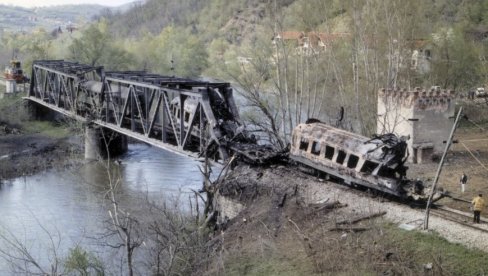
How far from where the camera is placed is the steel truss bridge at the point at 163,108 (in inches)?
1081

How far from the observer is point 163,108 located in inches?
1227

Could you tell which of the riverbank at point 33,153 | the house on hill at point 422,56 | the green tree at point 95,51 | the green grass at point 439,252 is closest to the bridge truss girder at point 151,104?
the riverbank at point 33,153

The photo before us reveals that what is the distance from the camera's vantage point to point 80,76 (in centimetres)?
4369

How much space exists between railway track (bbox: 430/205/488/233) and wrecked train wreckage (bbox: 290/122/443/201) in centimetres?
45

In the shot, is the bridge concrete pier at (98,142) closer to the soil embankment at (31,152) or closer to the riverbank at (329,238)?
the soil embankment at (31,152)

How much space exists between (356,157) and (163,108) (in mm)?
11632

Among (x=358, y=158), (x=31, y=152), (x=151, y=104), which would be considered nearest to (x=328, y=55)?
(x=151, y=104)

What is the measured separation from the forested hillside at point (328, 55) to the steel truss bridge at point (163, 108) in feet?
11.6

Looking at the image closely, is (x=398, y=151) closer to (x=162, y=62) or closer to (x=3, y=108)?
(x=3, y=108)

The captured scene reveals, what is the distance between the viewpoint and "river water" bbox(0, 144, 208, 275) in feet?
83.9

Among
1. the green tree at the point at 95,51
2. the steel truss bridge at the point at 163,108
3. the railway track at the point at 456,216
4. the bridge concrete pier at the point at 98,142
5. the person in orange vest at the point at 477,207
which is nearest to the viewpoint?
the railway track at the point at 456,216

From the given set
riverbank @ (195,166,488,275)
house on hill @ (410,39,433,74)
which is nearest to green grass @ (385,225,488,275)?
riverbank @ (195,166,488,275)

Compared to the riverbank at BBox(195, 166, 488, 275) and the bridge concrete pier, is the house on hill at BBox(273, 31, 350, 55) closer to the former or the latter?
the bridge concrete pier

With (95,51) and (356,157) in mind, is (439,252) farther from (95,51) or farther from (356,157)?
(95,51)
